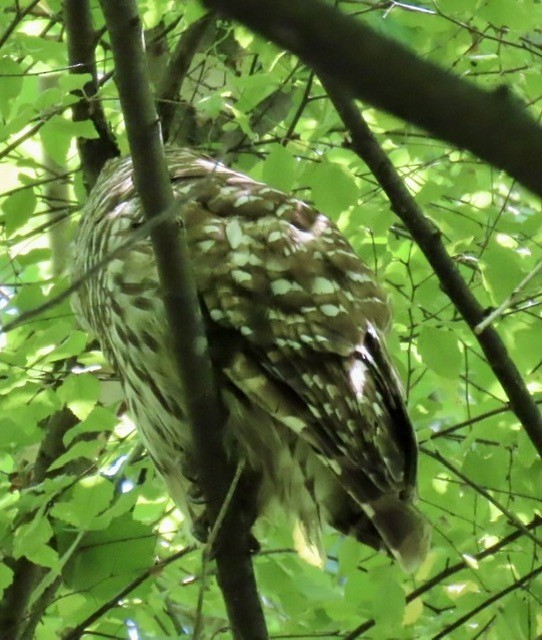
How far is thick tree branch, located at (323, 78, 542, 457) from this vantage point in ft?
7.97

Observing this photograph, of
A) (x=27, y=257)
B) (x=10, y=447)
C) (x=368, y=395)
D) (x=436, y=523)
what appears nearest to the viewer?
(x=368, y=395)

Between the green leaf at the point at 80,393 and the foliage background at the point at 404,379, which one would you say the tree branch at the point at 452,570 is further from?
the green leaf at the point at 80,393

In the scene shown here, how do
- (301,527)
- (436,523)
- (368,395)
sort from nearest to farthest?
(368,395) → (301,527) → (436,523)

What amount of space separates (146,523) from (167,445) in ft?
2.97

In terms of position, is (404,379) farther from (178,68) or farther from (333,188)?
(178,68)

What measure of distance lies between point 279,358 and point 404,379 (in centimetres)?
101

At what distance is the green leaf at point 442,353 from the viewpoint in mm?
2764

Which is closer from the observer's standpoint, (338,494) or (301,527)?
(338,494)

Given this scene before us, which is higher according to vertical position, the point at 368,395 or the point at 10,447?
the point at 10,447

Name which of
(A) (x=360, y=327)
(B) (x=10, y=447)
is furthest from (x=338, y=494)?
(B) (x=10, y=447)

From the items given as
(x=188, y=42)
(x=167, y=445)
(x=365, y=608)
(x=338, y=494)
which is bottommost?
(x=365, y=608)

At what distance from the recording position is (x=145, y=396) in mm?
2521

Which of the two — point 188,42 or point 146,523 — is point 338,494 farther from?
point 188,42

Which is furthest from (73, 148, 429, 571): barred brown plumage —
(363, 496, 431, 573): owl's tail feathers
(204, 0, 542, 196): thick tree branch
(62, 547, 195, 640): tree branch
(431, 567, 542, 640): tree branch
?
(204, 0, 542, 196): thick tree branch
